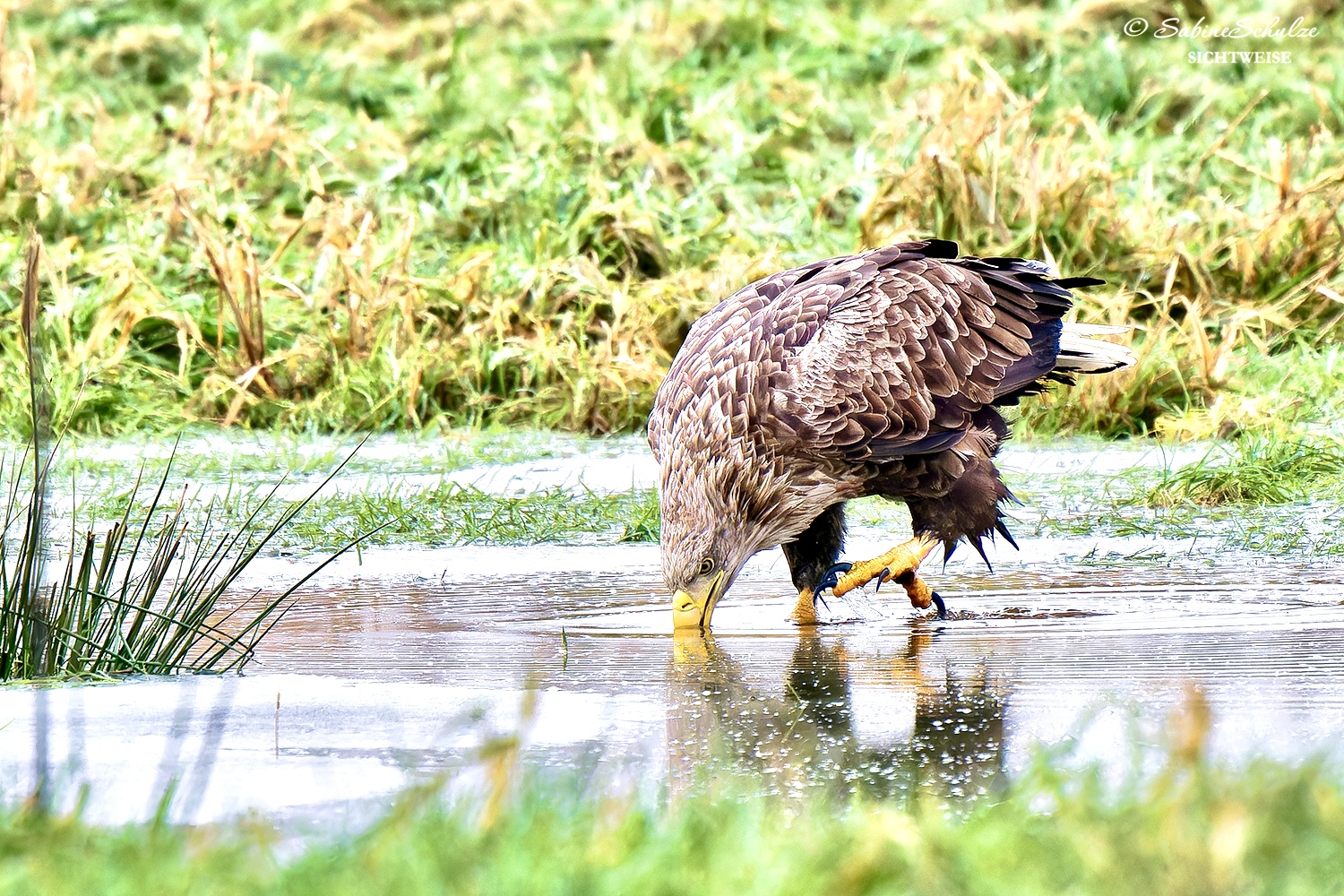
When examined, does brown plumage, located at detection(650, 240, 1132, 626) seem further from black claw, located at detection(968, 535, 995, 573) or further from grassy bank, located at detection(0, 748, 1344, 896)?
grassy bank, located at detection(0, 748, 1344, 896)

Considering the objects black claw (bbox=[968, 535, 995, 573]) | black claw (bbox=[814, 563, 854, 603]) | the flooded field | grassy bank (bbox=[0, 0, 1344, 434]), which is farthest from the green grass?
grassy bank (bbox=[0, 0, 1344, 434])

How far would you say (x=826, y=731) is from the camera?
4172mm

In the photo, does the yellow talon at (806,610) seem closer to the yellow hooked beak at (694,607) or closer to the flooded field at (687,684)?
the flooded field at (687,684)

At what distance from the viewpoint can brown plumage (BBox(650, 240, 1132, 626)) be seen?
18.3ft

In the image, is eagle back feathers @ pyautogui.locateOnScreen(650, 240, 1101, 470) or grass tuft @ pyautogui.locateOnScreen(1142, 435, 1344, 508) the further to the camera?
grass tuft @ pyautogui.locateOnScreen(1142, 435, 1344, 508)

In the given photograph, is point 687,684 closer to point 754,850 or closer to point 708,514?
point 708,514

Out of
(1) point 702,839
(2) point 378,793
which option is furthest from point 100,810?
(1) point 702,839

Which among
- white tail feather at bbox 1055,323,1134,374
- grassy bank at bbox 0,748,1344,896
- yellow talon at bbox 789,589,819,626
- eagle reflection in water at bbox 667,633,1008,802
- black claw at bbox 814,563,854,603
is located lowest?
yellow talon at bbox 789,589,819,626

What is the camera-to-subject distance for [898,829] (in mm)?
2783

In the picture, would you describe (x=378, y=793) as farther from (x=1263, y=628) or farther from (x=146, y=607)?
(x=1263, y=628)

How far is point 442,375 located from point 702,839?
693 cm

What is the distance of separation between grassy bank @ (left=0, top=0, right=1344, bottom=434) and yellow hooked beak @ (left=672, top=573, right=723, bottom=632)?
150 inches

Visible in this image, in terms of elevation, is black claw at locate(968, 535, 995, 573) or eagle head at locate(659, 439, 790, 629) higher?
eagle head at locate(659, 439, 790, 629)

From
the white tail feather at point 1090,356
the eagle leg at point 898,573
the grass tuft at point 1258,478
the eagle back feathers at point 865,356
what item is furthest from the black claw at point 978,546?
the grass tuft at point 1258,478
